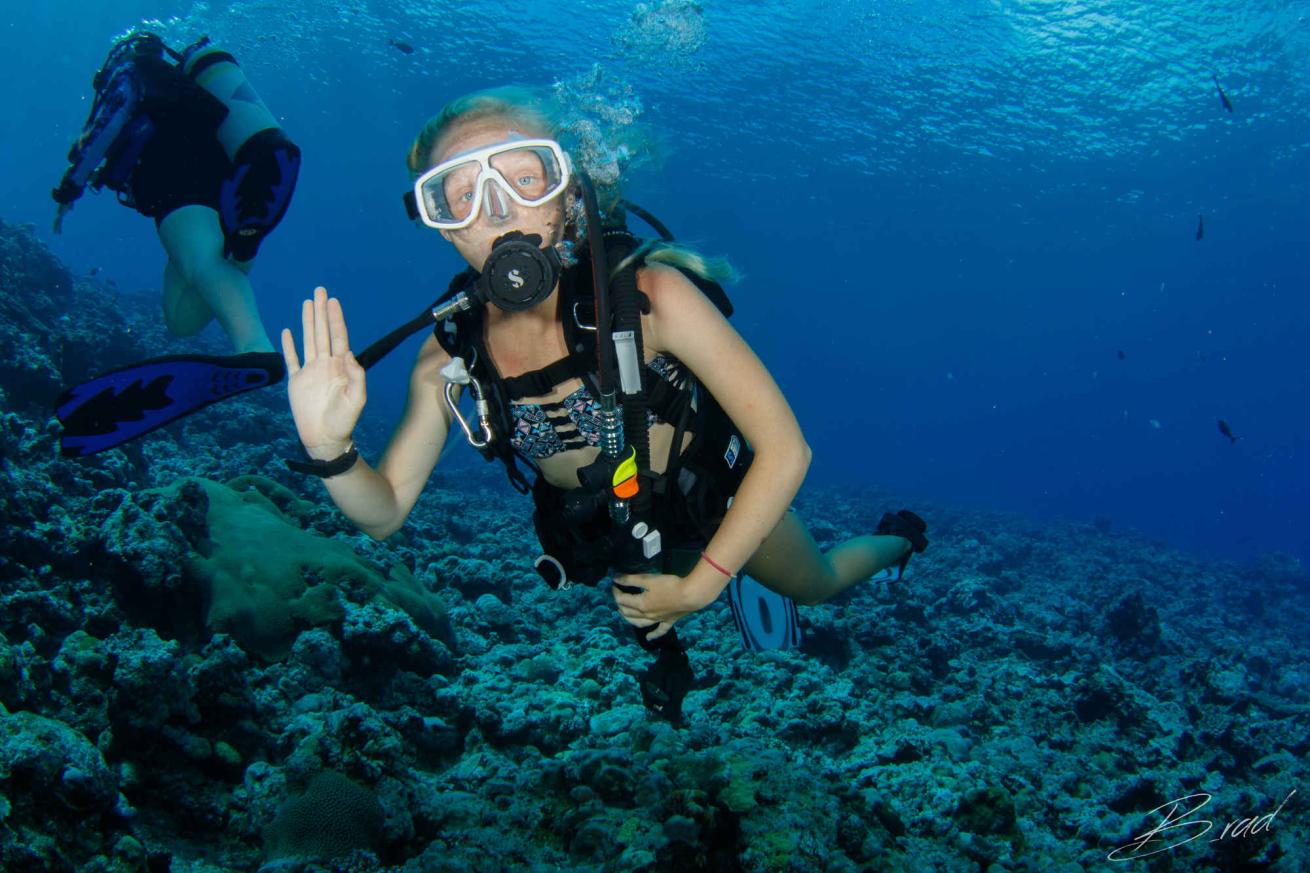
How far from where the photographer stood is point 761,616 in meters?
4.79

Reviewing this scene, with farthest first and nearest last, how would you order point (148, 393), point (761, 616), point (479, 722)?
1. point (761, 616)
2. point (479, 722)
3. point (148, 393)

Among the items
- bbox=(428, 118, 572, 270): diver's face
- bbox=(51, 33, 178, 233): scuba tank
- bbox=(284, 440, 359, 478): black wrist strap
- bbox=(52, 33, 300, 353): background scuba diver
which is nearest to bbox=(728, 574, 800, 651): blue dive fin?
bbox=(284, 440, 359, 478): black wrist strap

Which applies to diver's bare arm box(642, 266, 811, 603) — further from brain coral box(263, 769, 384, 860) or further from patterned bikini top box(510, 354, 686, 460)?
brain coral box(263, 769, 384, 860)

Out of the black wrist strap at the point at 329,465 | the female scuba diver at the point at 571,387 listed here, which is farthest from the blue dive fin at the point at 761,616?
the black wrist strap at the point at 329,465

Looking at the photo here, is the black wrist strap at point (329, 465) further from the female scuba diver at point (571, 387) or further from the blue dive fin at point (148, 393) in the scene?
the blue dive fin at point (148, 393)

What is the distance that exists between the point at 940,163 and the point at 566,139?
41.7 meters

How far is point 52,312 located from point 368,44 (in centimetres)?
3272

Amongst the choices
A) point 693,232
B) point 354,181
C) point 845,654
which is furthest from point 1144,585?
point 354,181

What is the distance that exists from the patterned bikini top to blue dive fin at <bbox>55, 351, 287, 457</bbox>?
106 centimetres

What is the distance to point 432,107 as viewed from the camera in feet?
146

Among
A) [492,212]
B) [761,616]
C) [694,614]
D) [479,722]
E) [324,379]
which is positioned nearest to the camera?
[324,379]

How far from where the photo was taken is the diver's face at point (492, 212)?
2.52m

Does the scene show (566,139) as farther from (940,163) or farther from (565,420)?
(940,163)

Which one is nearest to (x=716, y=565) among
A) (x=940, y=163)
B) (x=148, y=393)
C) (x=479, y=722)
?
(x=479, y=722)
